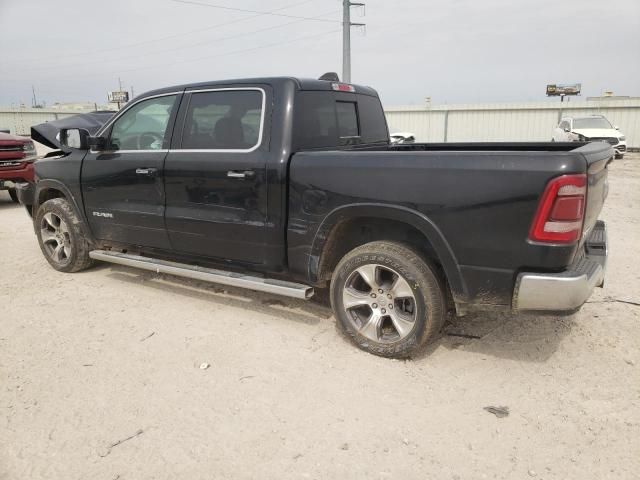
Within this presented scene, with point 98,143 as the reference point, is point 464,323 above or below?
below

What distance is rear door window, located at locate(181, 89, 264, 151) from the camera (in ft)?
12.6

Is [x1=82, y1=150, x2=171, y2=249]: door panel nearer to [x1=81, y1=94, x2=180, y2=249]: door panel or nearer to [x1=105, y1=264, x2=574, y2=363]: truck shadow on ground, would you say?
[x1=81, y1=94, x2=180, y2=249]: door panel

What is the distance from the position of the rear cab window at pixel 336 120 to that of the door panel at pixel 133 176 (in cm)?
125

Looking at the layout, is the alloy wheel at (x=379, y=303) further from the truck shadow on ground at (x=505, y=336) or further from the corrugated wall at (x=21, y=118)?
the corrugated wall at (x=21, y=118)

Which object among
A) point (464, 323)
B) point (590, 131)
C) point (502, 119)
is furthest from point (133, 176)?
point (502, 119)

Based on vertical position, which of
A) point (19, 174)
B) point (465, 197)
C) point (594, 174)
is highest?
point (594, 174)

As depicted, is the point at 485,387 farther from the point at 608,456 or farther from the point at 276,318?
the point at 276,318

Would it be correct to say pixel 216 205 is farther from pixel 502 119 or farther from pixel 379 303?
pixel 502 119

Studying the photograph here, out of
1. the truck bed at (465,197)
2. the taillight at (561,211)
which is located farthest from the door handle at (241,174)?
the taillight at (561,211)

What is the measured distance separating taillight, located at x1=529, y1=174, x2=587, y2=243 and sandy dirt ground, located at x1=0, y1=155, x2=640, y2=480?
101 centimetres

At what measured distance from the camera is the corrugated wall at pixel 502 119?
78.8ft

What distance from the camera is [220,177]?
3904 millimetres

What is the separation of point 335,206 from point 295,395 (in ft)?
4.16

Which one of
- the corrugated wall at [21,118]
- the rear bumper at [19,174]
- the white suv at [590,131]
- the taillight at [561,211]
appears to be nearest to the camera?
the taillight at [561,211]
